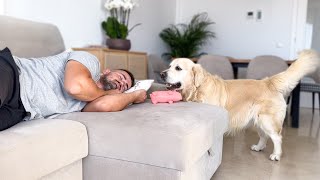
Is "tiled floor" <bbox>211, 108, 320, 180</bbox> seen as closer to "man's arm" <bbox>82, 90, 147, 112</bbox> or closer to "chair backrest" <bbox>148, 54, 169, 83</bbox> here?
"man's arm" <bbox>82, 90, 147, 112</bbox>

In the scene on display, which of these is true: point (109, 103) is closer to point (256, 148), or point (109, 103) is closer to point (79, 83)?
point (79, 83)

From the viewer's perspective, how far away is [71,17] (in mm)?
3549

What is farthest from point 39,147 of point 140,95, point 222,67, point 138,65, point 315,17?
point 315,17

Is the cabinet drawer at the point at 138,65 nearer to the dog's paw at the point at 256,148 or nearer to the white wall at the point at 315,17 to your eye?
the dog's paw at the point at 256,148

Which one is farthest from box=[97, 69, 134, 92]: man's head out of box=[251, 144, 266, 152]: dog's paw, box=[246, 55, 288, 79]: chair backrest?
box=[246, 55, 288, 79]: chair backrest

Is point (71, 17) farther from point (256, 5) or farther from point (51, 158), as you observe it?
point (256, 5)

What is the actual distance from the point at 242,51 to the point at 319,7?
1558 mm

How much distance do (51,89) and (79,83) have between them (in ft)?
0.53

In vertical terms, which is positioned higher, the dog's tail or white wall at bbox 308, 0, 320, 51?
white wall at bbox 308, 0, 320, 51

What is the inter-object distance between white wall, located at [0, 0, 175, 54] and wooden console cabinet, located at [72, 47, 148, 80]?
0.42 m

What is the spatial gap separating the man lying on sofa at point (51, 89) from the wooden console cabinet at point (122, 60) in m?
1.46

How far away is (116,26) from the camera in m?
3.95

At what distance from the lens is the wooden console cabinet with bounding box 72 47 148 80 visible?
3203 millimetres

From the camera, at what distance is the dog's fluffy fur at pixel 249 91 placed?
2.30 meters
